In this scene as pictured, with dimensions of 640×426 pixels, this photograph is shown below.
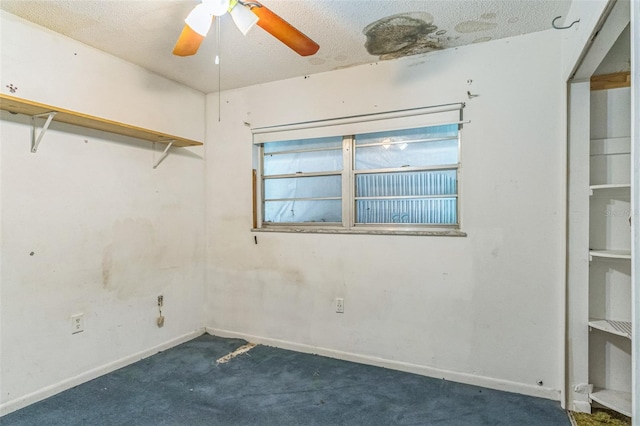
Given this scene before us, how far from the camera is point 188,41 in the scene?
1.80 m

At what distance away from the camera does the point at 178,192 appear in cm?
317

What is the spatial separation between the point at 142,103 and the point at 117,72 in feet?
0.91

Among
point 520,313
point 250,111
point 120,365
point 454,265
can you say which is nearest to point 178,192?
point 250,111

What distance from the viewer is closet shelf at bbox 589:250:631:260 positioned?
6.04ft

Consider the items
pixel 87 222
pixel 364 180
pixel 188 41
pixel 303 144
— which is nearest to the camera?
pixel 188 41

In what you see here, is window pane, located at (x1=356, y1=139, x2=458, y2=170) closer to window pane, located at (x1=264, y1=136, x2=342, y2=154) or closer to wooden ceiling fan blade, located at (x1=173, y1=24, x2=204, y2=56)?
window pane, located at (x1=264, y1=136, x2=342, y2=154)

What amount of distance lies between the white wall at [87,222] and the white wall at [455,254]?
62 cm

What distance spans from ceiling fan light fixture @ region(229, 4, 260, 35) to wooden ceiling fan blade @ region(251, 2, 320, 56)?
3cm

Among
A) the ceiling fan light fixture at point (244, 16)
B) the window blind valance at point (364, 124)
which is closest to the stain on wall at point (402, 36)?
the window blind valance at point (364, 124)

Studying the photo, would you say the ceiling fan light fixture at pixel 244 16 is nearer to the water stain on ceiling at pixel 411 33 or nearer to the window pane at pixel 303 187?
the water stain on ceiling at pixel 411 33

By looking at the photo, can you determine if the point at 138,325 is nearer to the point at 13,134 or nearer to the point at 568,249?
the point at 13,134

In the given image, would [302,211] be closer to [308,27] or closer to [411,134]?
[411,134]

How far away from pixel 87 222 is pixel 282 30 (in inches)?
76.2

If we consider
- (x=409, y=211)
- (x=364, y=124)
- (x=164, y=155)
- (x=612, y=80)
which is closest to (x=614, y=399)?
(x=409, y=211)
